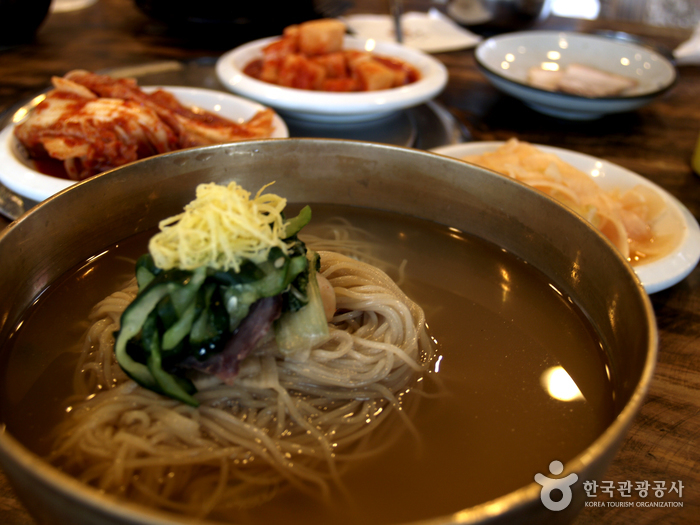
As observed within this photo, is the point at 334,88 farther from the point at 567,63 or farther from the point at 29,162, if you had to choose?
the point at 567,63

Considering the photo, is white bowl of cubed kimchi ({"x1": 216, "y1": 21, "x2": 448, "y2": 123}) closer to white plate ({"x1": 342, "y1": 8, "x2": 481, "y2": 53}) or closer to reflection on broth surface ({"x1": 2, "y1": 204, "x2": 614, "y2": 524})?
white plate ({"x1": 342, "y1": 8, "x2": 481, "y2": 53})

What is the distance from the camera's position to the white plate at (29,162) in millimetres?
1789

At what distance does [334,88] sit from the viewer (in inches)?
108

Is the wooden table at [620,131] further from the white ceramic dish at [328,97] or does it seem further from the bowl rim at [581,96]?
the white ceramic dish at [328,97]

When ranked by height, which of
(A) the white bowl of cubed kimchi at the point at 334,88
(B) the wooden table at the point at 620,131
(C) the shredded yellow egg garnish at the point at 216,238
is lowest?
(B) the wooden table at the point at 620,131

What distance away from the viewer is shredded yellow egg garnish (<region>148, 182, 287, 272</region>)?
1.04 meters

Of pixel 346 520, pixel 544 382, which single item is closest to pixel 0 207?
pixel 346 520

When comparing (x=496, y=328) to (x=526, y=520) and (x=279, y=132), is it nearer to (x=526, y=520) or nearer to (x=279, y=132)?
(x=526, y=520)

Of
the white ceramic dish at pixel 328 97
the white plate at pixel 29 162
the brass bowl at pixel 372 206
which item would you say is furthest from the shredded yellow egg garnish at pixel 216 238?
the white ceramic dish at pixel 328 97

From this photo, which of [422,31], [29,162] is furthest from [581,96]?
[29,162]

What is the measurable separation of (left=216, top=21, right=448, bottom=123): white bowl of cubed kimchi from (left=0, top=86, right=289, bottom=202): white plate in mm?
135

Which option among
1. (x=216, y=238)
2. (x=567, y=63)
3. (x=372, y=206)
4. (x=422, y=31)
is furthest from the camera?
(x=422, y=31)

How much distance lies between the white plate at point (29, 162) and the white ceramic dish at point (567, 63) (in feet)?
4.80

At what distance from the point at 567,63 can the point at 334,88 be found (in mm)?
1913
